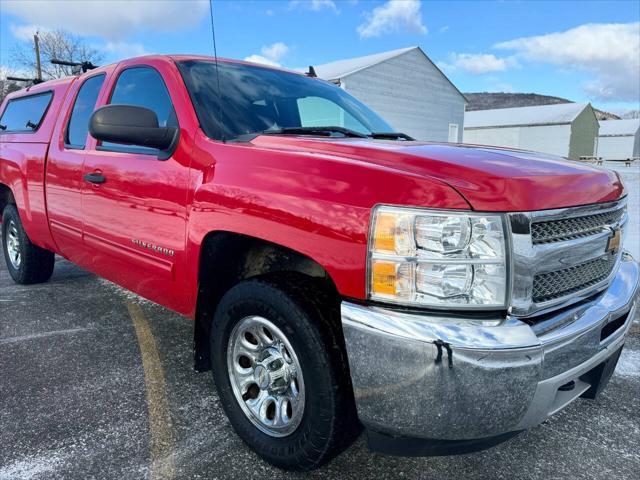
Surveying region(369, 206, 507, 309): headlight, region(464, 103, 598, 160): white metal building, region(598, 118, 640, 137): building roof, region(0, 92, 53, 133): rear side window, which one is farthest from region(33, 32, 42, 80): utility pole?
region(598, 118, 640, 137): building roof

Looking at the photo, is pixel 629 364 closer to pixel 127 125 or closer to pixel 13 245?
pixel 127 125

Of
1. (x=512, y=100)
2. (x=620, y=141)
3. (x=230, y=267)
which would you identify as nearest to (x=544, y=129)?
(x=620, y=141)

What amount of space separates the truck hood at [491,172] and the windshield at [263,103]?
386 mm

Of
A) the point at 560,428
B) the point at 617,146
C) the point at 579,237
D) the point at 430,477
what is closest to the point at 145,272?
the point at 430,477

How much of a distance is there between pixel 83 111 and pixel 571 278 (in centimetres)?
349

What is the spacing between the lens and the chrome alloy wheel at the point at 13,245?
4.97 meters

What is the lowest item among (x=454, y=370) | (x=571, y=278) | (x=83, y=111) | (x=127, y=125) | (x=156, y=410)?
(x=156, y=410)

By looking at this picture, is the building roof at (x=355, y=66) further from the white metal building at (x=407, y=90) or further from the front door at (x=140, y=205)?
the front door at (x=140, y=205)

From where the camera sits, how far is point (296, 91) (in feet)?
10.8

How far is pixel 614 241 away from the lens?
2.23m

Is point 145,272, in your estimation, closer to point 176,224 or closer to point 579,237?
point 176,224

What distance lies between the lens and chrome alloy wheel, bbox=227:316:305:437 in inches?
81.4

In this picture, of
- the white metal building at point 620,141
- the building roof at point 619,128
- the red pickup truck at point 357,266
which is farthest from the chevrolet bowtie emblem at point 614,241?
the building roof at point 619,128

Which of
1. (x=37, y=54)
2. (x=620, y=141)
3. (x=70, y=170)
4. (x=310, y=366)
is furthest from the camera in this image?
(x=620, y=141)
